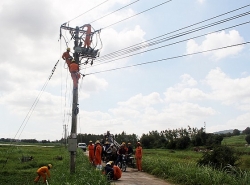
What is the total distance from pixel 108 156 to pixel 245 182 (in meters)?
13.1

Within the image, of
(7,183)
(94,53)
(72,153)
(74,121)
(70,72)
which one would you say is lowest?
(7,183)

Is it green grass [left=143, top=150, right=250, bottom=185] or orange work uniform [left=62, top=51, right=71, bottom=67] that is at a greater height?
orange work uniform [left=62, top=51, right=71, bottom=67]

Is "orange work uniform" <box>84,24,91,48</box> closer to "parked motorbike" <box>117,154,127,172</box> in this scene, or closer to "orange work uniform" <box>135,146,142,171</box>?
"orange work uniform" <box>135,146,142,171</box>

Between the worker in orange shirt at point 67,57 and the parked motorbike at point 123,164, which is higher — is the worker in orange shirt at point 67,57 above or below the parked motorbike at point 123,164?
above

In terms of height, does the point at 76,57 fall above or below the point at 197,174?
above

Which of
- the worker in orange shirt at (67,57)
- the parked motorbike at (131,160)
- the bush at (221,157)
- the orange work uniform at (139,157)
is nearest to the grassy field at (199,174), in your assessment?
the orange work uniform at (139,157)

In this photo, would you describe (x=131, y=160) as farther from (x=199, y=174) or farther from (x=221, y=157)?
(x=199, y=174)

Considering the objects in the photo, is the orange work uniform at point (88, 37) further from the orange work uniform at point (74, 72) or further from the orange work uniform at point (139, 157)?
the orange work uniform at point (139, 157)

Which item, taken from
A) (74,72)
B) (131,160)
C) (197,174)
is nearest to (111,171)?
(197,174)

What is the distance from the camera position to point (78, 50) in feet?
55.4

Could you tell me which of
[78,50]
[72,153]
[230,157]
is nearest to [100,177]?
[72,153]

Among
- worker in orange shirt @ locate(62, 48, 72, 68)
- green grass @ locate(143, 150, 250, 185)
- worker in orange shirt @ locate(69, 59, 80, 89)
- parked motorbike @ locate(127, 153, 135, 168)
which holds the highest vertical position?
worker in orange shirt @ locate(62, 48, 72, 68)

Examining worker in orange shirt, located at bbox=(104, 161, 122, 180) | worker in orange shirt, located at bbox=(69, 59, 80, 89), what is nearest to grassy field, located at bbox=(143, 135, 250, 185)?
worker in orange shirt, located at bbox=(104, 161, 122, 180)

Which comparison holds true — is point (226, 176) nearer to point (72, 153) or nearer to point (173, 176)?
point (173, 176)
